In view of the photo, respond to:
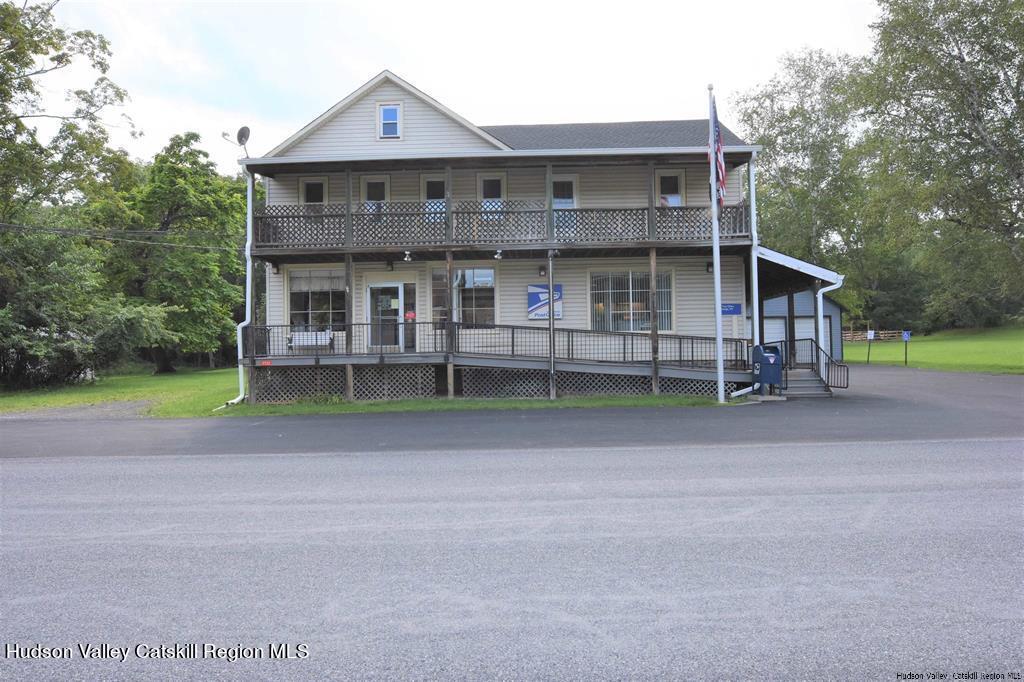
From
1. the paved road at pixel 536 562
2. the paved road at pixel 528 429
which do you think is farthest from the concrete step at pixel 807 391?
the paved road at pixel 536 562

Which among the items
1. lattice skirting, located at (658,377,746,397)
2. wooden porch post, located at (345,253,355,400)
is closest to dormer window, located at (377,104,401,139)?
wooden porch post, located at (345,253,355,400)

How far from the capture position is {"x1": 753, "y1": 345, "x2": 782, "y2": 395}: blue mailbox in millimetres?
17719

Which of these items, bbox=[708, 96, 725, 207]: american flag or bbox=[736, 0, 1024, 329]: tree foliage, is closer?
bbox=[708, 96, 725, 207]: american flag

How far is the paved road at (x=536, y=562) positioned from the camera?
3.55 m

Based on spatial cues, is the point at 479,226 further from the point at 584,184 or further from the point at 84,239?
the point at 84,239

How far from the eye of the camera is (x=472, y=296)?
2050cm

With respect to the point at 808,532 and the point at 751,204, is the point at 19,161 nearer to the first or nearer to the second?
the point at 751,204

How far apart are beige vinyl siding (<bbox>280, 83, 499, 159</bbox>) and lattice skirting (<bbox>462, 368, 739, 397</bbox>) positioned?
7163 millimetres

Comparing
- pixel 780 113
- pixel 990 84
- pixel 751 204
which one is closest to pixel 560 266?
pixel 751 204

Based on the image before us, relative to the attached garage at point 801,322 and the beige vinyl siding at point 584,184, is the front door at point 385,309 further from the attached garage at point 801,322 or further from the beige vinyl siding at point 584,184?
the attached garage at point 801,322

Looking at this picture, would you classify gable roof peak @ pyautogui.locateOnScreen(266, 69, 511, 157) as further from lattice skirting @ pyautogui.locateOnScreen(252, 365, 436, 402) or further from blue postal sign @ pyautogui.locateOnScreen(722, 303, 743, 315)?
blue postal sign @ pyautogui.locateOnScreen(722, 303, 743, 315)

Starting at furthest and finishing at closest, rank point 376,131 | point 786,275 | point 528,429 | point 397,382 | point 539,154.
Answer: point 786,275 < point 376,131 < point 397,382 < point 539,154 < point 528,429

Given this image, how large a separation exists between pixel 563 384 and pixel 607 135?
8616 millimetres

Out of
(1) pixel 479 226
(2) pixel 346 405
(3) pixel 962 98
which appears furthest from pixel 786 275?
(2) pixel 346 405
